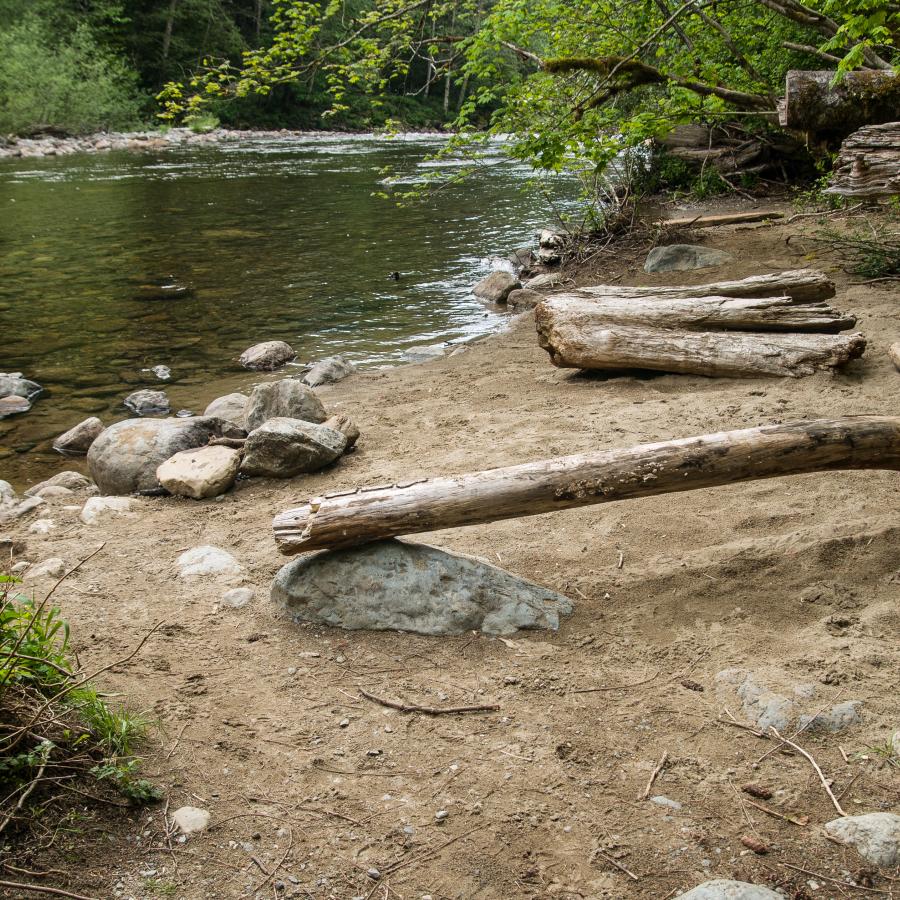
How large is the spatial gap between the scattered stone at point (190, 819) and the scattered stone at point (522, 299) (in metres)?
9.10

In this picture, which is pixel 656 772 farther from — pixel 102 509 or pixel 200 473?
pixel 102 509

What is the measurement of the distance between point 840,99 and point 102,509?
7.20 m

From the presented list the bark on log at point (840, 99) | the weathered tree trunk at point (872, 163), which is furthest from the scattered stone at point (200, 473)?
the bark on log at point (840, 99)

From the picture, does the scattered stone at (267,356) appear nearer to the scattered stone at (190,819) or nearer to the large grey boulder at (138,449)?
the large grey boulder at (138,449)

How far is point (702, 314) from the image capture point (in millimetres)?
6699

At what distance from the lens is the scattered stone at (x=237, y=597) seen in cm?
392

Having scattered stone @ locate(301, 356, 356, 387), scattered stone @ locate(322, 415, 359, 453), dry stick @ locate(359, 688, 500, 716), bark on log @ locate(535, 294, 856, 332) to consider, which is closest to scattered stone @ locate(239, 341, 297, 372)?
scattered stone @ locate(301, 356, 356, 387)

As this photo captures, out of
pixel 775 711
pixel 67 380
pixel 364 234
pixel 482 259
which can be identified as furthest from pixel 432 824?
pixel 364 234

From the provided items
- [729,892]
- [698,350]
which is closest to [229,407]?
[698,350]

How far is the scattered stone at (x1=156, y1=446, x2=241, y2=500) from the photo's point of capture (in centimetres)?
536

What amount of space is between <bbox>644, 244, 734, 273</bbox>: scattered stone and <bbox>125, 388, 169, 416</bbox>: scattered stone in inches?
244

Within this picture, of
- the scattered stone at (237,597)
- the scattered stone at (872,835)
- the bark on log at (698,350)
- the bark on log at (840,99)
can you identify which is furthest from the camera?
the bark on log at (840,99)

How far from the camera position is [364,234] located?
16.2 metres

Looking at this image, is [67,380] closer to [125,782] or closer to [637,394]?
[637,394]
